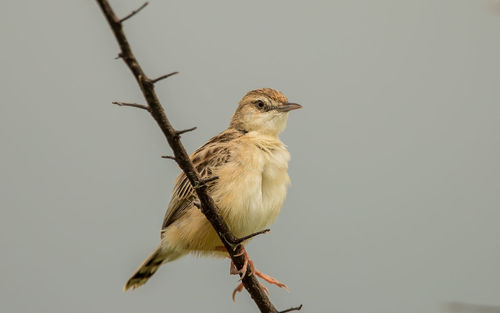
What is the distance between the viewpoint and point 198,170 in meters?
5.13

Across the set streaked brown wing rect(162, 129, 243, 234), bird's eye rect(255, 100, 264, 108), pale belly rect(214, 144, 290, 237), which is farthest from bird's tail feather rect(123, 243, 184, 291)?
bird's eye rect(255, 100, 264, 108)

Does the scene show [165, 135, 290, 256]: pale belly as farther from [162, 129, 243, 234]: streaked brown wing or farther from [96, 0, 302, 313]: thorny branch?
[96, 0, 302, 313]: thorny branch

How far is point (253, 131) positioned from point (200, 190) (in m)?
2.11

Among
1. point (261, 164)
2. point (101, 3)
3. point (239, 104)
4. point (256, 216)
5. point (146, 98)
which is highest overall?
point (101, 3)

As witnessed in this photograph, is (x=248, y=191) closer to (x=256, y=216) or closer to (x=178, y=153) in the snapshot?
(x=256, y=216)

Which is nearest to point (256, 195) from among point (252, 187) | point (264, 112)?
point (252, 187)

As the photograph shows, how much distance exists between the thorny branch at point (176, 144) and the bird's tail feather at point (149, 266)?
1251 mm

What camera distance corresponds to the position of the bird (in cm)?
477

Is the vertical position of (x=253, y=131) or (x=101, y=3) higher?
(x=101, y=3)

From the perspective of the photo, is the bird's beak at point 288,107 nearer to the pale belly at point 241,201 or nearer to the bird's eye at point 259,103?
the bird's eye at point 259,103

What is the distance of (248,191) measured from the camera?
4.77 m

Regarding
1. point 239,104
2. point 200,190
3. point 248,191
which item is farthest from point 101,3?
point 239,104

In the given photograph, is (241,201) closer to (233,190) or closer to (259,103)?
(233,190)

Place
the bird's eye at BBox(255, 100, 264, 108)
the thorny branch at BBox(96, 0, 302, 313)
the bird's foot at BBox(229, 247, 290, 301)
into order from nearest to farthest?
the thorny branch at BBox(96, 0, 302, 313)
the bird's foot at BBox(229, 247, 290, 301)
the bird's eye at BBox(255, 100, 264, 108)
